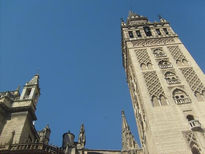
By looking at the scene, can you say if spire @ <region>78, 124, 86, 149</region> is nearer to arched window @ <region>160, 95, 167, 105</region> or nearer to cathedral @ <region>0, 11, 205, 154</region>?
cathedral @ <region>0, 11, 205, 154</region>

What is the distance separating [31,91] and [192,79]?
12882mm

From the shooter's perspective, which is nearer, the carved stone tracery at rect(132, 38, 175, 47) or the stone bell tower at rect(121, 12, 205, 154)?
the stone bell tower at rect(121, 12, 205, 154)

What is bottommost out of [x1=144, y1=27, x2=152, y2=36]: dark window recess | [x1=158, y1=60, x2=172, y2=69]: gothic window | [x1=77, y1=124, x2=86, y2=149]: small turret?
[x1=77, y1=124, x2=86, y2=149]: small turret

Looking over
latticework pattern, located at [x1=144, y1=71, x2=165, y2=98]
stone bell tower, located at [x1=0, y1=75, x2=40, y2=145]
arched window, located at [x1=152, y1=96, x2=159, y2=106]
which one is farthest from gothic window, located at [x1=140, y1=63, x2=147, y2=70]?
stone bell tower, located at [x1=0, y1=75, x2=40, y2=145]

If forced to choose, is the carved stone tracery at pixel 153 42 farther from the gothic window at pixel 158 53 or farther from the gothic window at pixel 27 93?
the gothic window at pixel 27 93

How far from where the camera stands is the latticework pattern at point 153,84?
17.8 meters

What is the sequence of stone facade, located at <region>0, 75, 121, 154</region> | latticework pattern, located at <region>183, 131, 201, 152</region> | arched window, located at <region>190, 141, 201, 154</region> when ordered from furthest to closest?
latticework pattern, located at <region>183, 131, 201, 152</region>, arched window, located at <region>190, 141, 201, 154</region>, stone facade, located at <region>0, 75, 121, 154</region>

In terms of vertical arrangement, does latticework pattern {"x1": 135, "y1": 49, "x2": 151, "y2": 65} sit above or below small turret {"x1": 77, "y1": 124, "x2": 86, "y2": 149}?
above

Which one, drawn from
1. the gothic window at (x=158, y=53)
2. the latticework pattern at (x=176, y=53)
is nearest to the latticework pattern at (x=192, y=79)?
the latticework pattern at (x=176, y=53)

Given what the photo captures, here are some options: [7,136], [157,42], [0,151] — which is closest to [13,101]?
[7,136]

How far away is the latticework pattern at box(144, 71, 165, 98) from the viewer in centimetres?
1775

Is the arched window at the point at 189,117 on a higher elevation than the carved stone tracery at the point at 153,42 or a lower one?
lower

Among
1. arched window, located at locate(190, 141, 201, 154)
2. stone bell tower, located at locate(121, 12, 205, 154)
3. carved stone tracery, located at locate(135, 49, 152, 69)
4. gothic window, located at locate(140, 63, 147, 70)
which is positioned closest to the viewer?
arched window, located at locate(190, 141, 201, 154)

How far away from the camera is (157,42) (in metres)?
24.3
